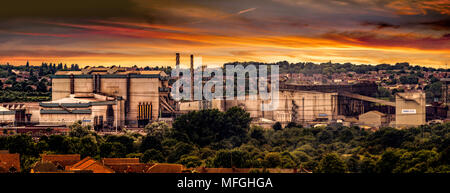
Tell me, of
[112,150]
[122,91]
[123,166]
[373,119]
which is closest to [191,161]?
[112,150]

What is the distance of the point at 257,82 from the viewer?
2347 cm

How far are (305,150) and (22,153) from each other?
15.1 ft

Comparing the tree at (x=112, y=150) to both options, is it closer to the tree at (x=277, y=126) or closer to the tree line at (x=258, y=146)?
the tree line at (x=258, y=146)

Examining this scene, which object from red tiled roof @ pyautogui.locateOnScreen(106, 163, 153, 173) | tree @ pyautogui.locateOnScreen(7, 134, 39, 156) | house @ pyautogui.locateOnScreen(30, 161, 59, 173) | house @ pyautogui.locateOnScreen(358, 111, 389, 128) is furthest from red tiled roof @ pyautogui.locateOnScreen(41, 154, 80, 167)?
house @ pyautogui.locateOnScreen(358, 111, 389, 128)

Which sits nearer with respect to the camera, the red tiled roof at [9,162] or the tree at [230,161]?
the red tiled roof at [9,162]

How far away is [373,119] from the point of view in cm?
1892

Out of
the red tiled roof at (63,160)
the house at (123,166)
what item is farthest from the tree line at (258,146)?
the house at (123,166)

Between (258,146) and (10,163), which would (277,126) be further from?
(10,163)

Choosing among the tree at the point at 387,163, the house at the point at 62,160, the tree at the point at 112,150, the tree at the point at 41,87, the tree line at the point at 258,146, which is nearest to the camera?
the house at the point at 62,160

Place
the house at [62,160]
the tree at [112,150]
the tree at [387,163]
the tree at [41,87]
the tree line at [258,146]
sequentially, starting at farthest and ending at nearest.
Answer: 1. the tree at [41,87]
2. the tree at [112,150]
3. the tree line at [258,146]
4. the tree at [387,163]
5. the house at [62,160]

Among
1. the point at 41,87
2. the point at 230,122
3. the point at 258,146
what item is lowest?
the point at 258,146

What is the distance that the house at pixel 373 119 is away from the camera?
18.6m
